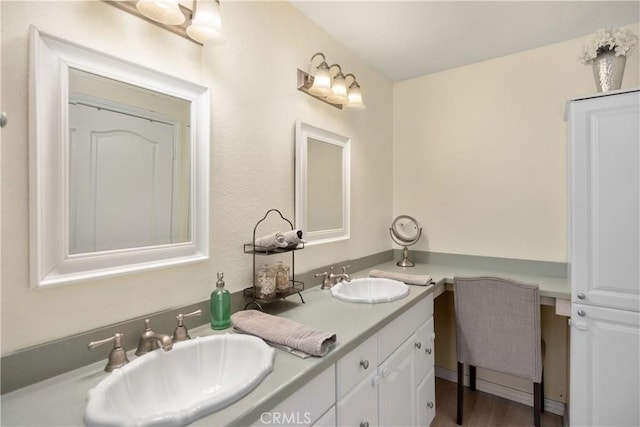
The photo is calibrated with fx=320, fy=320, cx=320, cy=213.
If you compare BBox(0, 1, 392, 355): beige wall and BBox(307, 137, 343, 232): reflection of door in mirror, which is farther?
BBox(307, 137, 343, 232): reflection of door in mirror

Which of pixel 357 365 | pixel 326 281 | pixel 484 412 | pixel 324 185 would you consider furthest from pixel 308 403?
pixel 484 412

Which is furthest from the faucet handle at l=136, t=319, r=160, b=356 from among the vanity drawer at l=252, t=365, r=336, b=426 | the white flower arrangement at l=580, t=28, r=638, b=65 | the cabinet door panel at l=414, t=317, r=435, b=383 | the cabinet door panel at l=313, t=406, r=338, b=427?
the white flower arrangement at l=580, t=28, r=638, b=65

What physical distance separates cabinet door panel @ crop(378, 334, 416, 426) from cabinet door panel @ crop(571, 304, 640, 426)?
2.62ft

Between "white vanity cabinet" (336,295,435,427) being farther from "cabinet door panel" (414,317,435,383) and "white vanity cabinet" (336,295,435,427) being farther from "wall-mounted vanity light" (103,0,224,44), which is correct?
"wall-mounted vanity light" (103,0,224,44)

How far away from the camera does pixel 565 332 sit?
2.04 m

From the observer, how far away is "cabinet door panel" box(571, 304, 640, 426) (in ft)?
4.76

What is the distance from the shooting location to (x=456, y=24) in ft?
6.09

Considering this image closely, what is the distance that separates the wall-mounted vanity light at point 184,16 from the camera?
0.99 m

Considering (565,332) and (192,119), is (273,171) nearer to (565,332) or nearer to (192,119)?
(192,119)

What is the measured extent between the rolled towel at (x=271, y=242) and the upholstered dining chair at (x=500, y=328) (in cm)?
117

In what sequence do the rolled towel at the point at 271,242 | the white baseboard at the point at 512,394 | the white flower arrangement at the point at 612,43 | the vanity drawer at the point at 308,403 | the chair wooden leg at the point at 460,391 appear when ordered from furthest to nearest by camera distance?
the white baseboard at the point at 512,394 → the chair wooden leg at the point at 460,391 → the white flower arrangement at the point at 612,43 → the rolled towel at the point at 271,242 → the vanity drawer at the point at 308,403

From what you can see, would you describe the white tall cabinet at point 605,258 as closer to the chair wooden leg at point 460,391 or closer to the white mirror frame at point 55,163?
the chair wooden leg at point 460,391

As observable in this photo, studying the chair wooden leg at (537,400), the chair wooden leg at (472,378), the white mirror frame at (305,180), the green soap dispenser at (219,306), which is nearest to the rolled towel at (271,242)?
the green soap dispenser at (219,306)

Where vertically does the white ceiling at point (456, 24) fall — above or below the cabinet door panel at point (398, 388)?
above
